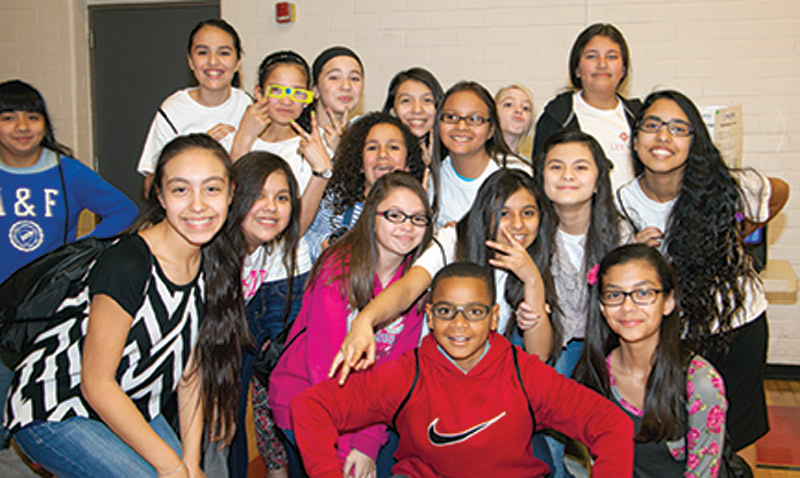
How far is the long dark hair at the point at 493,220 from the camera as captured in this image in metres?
2.71

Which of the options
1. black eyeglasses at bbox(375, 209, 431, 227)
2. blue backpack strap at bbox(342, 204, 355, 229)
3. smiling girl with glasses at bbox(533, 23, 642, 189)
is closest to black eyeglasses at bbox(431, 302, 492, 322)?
black eyeglasses at bbox(375, 209, 431, 227)

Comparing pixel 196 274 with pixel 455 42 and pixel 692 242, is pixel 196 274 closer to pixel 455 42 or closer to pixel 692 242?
pixel 692 242

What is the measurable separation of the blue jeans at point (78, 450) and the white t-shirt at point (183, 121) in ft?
5.50

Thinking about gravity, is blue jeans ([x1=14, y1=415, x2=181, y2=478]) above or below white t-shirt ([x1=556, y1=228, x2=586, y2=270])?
below

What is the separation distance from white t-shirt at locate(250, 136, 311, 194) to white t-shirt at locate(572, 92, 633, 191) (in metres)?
1.45

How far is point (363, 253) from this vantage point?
2.58 meters

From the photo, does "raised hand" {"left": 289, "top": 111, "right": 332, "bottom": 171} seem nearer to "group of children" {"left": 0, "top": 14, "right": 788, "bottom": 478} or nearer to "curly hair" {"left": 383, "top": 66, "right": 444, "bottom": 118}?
"group of children" {"left": 0, "top": 14, "right": 788, "bottom": 478}

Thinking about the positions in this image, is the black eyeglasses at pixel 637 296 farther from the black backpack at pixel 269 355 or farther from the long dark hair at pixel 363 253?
the black backpack at pixel 269 355

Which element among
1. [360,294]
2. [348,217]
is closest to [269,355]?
[360,294]

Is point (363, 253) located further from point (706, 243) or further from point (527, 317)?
point (706, 243)

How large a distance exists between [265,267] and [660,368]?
162 cm

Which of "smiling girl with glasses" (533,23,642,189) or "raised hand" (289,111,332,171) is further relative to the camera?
"smiling girl with glasses" (533,23,642,189)

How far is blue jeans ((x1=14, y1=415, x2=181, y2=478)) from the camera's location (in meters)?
1.97

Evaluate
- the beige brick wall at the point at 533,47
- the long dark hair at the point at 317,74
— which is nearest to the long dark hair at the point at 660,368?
the long dark hair at the point at 317,74
